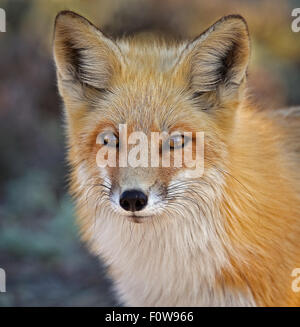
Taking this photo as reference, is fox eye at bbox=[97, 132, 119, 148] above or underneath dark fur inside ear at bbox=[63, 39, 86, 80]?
underneath

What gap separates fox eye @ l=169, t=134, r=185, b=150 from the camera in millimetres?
2938

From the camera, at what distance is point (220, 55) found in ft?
10.2

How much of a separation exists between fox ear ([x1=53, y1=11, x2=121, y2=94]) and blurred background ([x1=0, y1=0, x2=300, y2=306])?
3.57 m

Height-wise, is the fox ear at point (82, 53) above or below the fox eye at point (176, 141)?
above

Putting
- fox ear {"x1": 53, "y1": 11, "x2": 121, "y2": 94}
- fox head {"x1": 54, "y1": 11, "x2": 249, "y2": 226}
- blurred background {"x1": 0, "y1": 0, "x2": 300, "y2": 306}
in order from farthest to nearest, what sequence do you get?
blurred background {"x1": 0, "y1": 0, "x2": 300, "y2": 306}
fox ear {"x1": 53, "y1": 11, "x2": 121, "y2": 94}
fox head {"x1": 54, "y1": 11, "x2": 249, "y2": 226}

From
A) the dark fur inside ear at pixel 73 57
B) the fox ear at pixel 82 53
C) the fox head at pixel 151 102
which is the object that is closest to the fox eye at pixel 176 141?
the fox head at pixel 151 102

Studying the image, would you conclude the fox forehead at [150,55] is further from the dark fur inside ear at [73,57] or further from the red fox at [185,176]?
the dark fur inside ear at [73,57]

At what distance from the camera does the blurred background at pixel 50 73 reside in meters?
7.07

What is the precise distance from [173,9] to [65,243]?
12.2 feet

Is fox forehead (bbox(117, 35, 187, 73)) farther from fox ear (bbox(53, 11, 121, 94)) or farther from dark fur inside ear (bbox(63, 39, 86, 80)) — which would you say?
dark fur inside ear (bbox(63, 39, 86, 80))

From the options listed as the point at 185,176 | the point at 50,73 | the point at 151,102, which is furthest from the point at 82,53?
the point at 50,73

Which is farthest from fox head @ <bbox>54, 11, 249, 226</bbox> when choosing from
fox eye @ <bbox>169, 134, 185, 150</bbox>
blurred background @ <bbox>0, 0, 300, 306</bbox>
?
blurred background @ <bbox>0, 0, 300, 306</bbox>

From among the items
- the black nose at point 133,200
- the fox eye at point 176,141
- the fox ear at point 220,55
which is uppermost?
the fox ear at point 220,55

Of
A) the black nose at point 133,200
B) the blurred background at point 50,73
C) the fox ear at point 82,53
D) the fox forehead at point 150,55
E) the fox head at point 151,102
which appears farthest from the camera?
the blurred background at point 50,73
